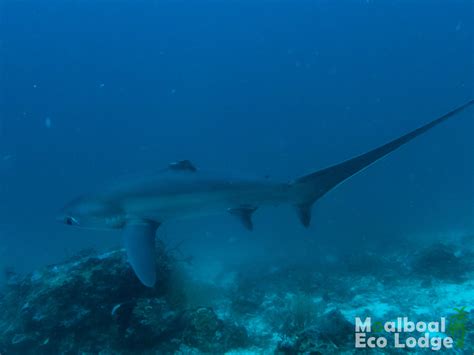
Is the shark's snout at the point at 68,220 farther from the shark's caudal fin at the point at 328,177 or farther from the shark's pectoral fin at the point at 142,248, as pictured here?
the shark's caudal fin at the point at 328,177

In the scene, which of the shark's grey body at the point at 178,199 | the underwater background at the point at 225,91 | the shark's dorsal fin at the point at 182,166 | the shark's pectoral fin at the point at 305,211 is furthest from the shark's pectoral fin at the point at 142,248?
the underwater background at the point at 225,91

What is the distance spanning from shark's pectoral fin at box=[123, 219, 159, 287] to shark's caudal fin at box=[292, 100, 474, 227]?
272cm

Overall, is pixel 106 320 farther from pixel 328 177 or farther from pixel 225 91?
pixel 225 91

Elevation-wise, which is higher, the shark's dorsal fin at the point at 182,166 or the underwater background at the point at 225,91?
the underwater background at the point at 225,91

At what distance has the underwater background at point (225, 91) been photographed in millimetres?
93688

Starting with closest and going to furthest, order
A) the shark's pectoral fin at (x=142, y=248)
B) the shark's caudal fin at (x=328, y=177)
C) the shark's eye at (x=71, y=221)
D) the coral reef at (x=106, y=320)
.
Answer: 1. the shark's caudal fin at (x=328, y=177)
2. the shark's pectoral fin at (x=142, y=248)
3. the coral reef at (x=106, y=320)
4. the shark's eye at (x=71, y=221)

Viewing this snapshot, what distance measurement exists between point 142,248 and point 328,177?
3.38m

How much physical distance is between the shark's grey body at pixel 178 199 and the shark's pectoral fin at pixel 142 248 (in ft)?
0.06

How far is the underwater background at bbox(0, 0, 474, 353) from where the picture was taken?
307ft

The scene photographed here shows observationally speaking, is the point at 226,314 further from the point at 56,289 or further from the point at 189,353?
the point at 56,289

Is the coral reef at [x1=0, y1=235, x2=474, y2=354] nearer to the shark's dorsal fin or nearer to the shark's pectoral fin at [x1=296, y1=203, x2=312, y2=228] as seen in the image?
the shark's pectoral fin at [x1=296, y1=203, x2=312, y2=228]

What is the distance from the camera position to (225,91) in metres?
149

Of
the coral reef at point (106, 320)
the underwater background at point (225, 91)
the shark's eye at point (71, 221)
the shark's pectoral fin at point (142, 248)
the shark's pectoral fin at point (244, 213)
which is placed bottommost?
the coral reef at point (106, 320)

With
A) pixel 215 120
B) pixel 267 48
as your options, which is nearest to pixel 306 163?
pixel 267 48
